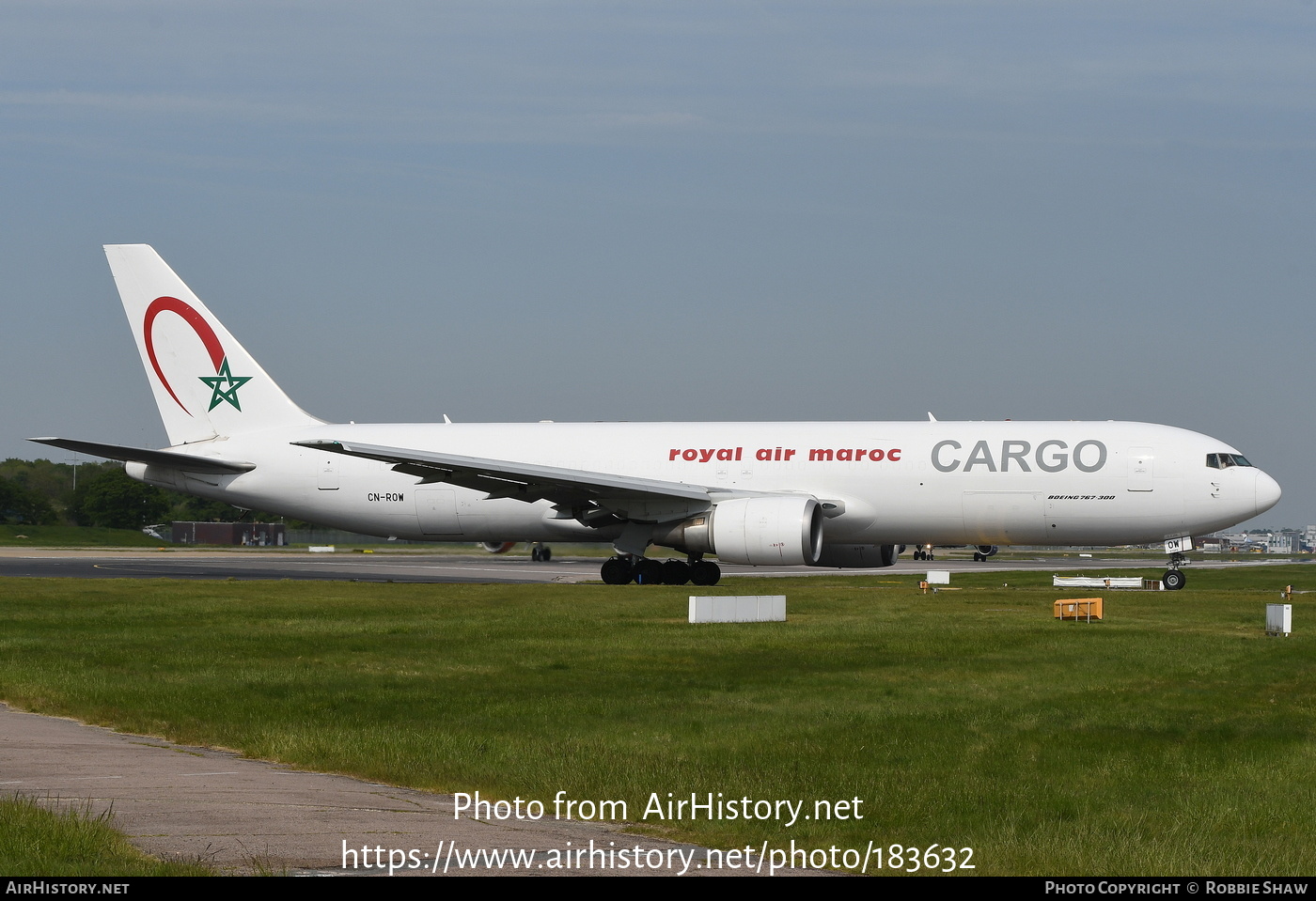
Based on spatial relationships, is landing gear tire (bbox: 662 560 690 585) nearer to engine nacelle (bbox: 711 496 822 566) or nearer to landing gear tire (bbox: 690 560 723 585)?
landing gear tire (bbox: 690 560 723 585)

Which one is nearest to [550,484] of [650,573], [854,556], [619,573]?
[619,573]

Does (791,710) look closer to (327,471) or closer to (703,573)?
(703,573)

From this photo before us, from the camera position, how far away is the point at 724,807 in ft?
30.0

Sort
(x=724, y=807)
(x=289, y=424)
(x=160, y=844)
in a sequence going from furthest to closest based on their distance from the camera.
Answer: (x=289, y=424)
(x=724, y=807)
(x=160, y=844)

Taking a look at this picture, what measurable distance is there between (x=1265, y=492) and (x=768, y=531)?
38.1ft

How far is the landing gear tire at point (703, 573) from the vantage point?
33938 mm

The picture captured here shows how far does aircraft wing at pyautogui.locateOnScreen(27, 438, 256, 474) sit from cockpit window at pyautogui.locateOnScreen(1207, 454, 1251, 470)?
2377 centimetres

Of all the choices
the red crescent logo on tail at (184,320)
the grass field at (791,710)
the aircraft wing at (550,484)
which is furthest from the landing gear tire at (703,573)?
the red crescent logo on tail at (184,320)

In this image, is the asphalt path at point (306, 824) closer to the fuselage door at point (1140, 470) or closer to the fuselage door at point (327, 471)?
the fuselage door at point (1140, 470)

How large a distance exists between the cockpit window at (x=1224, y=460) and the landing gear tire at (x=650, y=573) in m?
12.9

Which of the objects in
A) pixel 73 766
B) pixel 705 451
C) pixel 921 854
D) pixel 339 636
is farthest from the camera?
pixel 705 451
